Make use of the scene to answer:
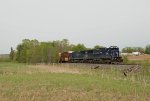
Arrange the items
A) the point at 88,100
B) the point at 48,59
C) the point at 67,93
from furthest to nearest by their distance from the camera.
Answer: the point at 48,59
the point at 67,93
the point at 88,100

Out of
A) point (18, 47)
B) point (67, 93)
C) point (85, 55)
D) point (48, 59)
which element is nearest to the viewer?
point (67, 93)

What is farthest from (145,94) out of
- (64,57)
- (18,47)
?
(18,47)

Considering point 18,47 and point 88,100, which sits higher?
point 18,47

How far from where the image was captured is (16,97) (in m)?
12.4

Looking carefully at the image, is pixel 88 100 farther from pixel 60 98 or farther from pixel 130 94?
pixel 130 94

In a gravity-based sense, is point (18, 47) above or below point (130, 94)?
above

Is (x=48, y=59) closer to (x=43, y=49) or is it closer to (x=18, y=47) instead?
(x=43, y=49)

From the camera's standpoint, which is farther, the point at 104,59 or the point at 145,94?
the point at 104,59

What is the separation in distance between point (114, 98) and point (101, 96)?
683 mm

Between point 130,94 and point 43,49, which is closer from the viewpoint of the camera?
point 130,94

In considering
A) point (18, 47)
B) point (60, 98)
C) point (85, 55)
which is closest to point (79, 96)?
point (60, 98)

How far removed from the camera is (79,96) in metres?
12.7

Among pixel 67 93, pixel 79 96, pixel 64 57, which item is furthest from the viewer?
pixel 64 57

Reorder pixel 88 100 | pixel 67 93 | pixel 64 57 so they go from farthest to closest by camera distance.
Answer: pixel 64 57 < pixel 67 93 < pixel 88 100
